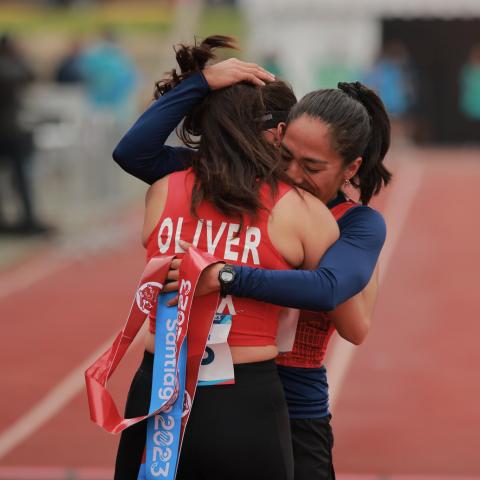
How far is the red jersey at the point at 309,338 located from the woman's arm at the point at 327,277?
0.18 metres

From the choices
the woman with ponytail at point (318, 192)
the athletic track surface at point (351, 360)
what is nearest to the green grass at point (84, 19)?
the athletic track surface at point (351, 360)

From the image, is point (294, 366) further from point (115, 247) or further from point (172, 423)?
point (115, 247)

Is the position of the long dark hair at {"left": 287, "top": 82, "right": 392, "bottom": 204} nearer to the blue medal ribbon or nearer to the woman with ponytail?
the woman with ponytail

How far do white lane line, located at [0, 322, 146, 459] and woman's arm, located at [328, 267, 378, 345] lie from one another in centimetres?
397

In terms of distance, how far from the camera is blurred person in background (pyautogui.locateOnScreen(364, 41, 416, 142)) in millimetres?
25578

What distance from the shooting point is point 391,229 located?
16.6 m

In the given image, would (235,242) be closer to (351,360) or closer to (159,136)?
(159,136)

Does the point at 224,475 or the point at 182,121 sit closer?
the point at 224,475

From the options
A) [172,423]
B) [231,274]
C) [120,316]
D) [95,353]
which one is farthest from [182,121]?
[120,316]

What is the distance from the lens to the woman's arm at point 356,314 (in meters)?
3.41

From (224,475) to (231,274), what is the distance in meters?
0.51

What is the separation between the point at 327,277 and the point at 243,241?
0.23 metres

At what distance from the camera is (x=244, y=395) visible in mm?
3242

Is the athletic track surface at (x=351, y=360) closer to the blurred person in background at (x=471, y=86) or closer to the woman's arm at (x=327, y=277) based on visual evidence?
the woman's arm at (x=327, y=277)
